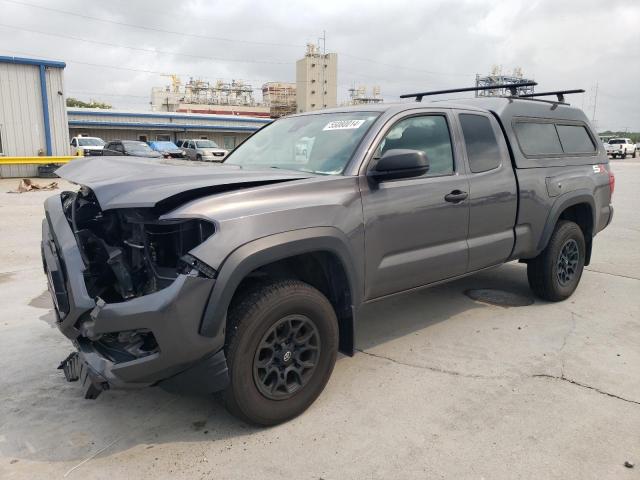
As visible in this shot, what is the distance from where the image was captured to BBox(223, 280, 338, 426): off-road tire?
8.79 feet

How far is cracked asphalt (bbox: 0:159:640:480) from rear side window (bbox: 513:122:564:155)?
157 centimetres

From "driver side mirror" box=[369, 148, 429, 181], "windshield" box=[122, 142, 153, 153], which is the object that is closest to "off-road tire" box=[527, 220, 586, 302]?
"driver side mirror" box=[369, 148, 429, 181]

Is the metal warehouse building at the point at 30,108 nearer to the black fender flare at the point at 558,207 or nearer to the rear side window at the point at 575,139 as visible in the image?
the rear side window at the point at 575,139

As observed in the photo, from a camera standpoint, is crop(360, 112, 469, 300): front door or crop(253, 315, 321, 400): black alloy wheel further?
crop(360, 112, 469, 300): front door

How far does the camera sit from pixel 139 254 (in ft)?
9.04

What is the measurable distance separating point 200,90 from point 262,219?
12033 cm

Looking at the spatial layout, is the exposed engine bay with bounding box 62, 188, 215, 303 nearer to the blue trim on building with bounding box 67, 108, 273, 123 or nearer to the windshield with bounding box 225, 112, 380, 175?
the windshield with bounding box 225, 112, 380, 175

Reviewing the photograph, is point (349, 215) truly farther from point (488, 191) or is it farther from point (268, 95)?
point (268, 95)

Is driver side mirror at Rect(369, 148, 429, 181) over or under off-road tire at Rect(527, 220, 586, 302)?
over

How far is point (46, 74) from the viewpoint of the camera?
2083 centimetres

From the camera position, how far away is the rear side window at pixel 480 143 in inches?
164

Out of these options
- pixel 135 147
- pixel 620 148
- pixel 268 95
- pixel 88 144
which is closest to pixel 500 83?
pixel 135 147

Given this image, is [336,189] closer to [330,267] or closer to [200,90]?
[330,267]

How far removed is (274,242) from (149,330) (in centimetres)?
76
